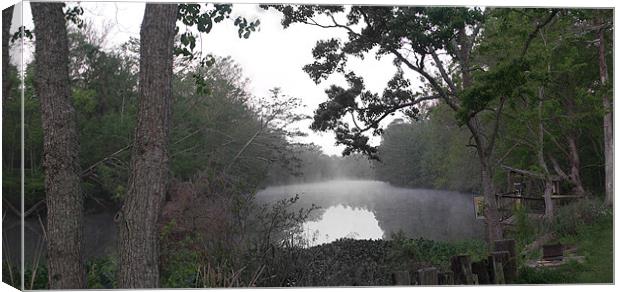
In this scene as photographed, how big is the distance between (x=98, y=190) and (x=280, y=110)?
242 cm

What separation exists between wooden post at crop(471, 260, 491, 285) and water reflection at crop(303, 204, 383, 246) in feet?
3.35

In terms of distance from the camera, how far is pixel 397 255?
613 centimetres

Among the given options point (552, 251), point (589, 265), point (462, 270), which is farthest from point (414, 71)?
point (589, 265)

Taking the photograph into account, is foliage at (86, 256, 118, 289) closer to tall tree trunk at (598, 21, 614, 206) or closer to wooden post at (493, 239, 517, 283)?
wooden post at (493, 239, 517, 283)

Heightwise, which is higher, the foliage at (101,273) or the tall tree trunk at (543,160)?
the tall tree trunk at (543,160)

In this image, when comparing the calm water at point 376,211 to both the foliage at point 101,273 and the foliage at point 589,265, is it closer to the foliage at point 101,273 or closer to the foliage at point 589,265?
the foliage at point 589,265

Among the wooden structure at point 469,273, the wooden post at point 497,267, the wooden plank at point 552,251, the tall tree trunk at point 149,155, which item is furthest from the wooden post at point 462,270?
the tall tree trunk at point 149,155

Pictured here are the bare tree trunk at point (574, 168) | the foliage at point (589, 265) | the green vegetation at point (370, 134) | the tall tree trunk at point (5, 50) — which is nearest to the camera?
the tall tree trunk at point (5, 50)

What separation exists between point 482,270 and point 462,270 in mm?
198

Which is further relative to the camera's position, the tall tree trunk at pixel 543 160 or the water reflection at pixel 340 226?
the tall tree trunk at pixel 543 160

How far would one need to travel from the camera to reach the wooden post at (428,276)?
554cm

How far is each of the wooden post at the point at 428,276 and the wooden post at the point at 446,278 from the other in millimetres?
50

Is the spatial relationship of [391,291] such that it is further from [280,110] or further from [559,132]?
[559,132]

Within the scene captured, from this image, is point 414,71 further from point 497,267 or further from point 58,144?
point 58,144
